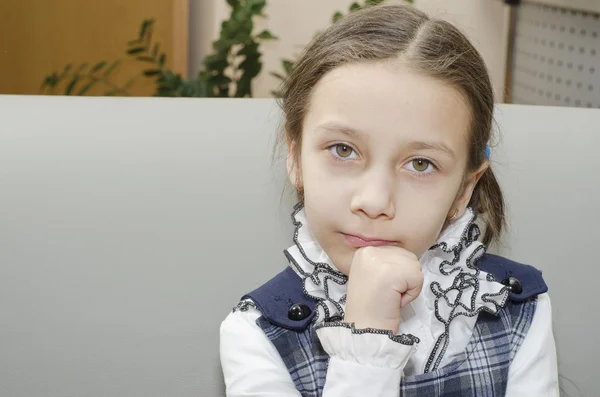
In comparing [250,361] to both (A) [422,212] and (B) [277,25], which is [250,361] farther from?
(B) [277,25]

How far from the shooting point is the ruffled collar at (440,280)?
44.8 inches

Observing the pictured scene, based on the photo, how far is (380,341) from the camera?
3.30 ft

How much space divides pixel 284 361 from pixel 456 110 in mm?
385

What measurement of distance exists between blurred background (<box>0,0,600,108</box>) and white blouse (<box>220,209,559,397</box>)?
92 centimetres

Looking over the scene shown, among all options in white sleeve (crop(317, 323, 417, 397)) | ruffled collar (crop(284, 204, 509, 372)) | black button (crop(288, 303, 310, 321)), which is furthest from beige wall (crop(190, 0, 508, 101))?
white sleeve (crop(317, 323, 417, 397))

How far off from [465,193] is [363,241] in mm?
193

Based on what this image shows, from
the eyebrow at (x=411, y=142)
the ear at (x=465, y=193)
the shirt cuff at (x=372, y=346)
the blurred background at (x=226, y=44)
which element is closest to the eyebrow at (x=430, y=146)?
the eyebrow at (x=411, y=142)

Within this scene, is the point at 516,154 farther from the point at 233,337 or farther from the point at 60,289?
the point at 60,289

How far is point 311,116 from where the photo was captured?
1099 millimetres

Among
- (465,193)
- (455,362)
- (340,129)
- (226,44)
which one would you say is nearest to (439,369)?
(455,362)

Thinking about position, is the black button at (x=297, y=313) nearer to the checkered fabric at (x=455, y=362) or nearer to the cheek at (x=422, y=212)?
the checkered fabric at (x=455, y=362)

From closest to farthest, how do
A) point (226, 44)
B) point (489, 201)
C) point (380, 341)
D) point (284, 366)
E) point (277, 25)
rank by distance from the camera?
point (380, 341)
point (284, 366)
point (489, 201)
point (226, 44)
point (277, 25)

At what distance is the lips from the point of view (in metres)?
1.06

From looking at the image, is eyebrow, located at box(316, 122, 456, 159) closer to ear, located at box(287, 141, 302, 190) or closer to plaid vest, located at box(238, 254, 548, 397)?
ear, located at box(287, 141, 302, 190)
